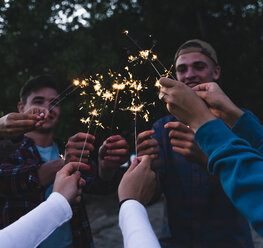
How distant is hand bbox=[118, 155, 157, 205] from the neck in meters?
1.91

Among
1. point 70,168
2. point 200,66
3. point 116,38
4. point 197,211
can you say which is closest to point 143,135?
point 70,168

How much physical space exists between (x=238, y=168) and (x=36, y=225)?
977mm

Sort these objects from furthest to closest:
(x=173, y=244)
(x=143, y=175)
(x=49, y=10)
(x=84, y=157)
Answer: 1. (x=49, y=10)
2. (x=173, y=244)
3. (x=84, y=157)
4. (x=143, y=175)

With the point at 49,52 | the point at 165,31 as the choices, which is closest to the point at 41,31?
the point at 49,52

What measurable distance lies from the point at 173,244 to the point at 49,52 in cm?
683

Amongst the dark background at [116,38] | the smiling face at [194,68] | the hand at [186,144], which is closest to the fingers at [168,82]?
the hand at [186,144]

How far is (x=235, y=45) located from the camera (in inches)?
295

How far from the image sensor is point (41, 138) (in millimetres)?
2918

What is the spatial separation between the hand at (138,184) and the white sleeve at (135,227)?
0.25 feet

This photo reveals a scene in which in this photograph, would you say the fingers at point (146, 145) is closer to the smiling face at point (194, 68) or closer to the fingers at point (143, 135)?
the fingers at point (143, 135)

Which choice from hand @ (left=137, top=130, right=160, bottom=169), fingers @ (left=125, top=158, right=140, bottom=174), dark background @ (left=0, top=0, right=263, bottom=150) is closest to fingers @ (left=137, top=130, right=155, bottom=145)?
hand @ (left=137, top=130, right=160, bottom=169)

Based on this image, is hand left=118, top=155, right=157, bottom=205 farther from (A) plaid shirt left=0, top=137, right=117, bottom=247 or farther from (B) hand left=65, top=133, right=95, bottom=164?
(A) plaid shirt left=0, top=137, right=117, bottom=247

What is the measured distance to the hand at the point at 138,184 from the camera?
123 centimetres

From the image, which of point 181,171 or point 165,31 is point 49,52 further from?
point 181,171
